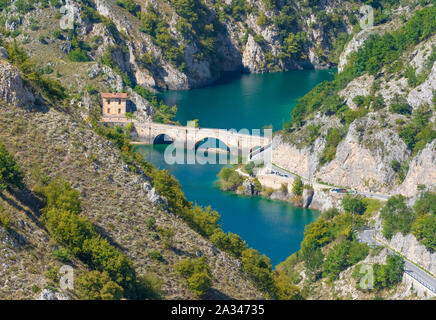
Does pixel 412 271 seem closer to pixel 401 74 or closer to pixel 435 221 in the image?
pixel 435 221

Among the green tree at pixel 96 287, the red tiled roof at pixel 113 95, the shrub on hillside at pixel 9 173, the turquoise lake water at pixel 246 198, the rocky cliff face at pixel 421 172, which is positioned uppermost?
the shrub on hillside at pixel 9 173

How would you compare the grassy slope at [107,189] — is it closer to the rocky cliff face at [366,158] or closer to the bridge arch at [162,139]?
the rocky cliff face at [366,158]

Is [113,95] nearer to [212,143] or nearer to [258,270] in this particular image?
[212,143]

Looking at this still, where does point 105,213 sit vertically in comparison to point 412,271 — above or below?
above

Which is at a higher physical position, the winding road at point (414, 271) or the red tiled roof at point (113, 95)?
the red tiled roof at point (113, 95)

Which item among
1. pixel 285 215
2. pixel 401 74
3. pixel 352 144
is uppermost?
pixel 401 74

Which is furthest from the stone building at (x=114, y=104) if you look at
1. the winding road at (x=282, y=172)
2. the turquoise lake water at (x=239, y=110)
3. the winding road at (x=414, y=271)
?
the winding road at (x=414, y=271)

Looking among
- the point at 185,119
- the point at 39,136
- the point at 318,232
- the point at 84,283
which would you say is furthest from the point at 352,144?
the point at 84,283

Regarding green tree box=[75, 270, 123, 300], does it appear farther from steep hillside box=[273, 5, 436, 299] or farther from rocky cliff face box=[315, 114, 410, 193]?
rocky cliff face box=[315, 114, 410, 193]
